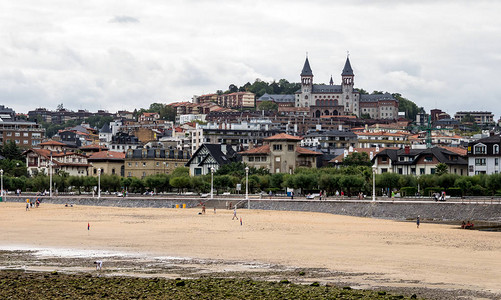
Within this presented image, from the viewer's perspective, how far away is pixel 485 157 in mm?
96812

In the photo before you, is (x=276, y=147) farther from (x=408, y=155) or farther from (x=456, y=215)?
(x=456, y=215)

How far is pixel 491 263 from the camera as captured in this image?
34781mm

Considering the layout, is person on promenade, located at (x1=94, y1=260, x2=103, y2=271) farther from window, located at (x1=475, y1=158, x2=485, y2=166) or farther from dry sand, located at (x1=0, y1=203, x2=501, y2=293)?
window, located at (x1=475, y1=158, x2=485, y2=166)

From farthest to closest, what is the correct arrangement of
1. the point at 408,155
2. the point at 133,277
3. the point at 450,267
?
the point at 408,155 < the point at 450,267 < the point at 133,277

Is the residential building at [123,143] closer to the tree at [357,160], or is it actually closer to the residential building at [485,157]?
the tree at [357,160]

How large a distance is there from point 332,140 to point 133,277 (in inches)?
5786

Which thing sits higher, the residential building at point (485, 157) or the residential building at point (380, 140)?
the residential building at point (380, 140)

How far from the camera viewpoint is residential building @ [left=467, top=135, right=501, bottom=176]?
96000mm

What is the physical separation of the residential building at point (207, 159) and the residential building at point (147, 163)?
486 inches

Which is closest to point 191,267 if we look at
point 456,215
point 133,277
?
point 133,277

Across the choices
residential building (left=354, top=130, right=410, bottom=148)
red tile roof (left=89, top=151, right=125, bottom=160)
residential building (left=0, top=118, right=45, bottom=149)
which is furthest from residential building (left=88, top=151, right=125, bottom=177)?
residential building (left=0, top=118, right=45, bottom=149)

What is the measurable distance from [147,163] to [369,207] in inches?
2888

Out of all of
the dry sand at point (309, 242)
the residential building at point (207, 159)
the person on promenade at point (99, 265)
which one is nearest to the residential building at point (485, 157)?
the dry sand at point (309, 242)

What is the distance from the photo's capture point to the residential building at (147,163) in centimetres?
13538
